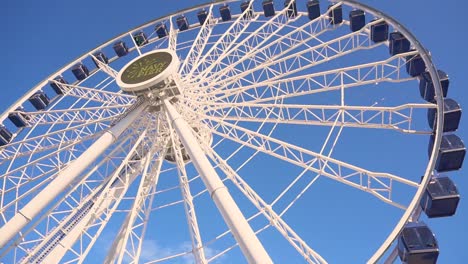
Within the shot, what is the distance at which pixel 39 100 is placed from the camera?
804 inches

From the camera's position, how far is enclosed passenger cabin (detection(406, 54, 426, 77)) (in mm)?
15086

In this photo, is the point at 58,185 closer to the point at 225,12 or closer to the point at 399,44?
the point at 399,44

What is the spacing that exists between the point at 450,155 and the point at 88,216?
11452mm

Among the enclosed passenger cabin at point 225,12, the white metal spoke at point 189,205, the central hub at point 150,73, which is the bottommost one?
the white metal spoke at point 189,205

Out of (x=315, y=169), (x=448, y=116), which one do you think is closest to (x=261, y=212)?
(x=315, y=169)

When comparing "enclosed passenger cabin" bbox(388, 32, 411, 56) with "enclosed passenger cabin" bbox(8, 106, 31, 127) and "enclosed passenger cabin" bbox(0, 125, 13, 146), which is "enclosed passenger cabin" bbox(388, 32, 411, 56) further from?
"enclosed passenger cabin" bbox(0, 125, 13, 146)

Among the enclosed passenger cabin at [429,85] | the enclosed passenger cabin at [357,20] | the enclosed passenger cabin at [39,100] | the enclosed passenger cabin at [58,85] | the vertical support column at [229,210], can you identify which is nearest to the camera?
the vertical support column at [229,210]

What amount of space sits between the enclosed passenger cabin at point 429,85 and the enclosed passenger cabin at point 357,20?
4.00 m

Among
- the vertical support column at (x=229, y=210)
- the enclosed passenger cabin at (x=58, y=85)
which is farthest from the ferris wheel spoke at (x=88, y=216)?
the enclosed passenger cabin at (x=58, y=85)

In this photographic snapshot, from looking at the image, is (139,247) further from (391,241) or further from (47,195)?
(391,241)

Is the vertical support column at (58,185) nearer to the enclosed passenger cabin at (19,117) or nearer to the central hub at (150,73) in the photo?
the central hub at (150,73)

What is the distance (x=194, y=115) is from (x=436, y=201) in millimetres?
8153

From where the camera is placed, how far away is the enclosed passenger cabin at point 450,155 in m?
12.1

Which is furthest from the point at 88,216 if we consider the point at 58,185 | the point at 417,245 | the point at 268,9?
the point at 268,9
